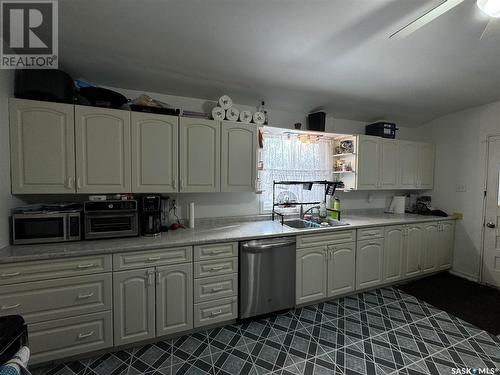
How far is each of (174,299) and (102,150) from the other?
1.40 metres

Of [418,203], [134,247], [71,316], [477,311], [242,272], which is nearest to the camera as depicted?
[71,316]

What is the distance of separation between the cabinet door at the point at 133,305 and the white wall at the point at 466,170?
419 centimetres

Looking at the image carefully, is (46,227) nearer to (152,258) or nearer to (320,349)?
(152,258)

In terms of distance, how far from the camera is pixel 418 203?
367 centimetres

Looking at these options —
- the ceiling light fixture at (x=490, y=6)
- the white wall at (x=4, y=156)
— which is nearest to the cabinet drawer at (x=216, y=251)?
the white wall at (x=4, y=156)

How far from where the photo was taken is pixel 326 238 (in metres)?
2.43

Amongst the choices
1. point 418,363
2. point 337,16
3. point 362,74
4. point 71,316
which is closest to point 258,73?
point 337,16

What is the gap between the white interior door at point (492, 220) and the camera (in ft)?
9.54

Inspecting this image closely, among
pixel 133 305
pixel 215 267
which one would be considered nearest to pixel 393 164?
pixel 215 267

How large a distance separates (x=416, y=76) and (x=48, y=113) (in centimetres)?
333

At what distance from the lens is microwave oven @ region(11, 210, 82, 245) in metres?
1.64

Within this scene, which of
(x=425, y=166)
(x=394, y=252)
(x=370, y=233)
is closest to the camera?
(x=370, y=233)

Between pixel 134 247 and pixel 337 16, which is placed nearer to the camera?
pixel 337 16

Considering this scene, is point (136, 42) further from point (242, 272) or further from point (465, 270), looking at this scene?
point (465, 270)
